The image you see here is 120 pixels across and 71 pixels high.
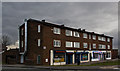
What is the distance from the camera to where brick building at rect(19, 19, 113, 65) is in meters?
33.2

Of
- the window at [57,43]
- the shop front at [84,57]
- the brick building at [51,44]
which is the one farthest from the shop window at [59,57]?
the shop front at [84,57]

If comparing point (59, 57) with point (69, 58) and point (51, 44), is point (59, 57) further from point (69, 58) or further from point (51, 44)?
point (69, 58)

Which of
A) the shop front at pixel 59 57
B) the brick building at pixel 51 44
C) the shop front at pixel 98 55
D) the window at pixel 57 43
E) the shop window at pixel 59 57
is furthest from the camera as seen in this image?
the shop front at pixel 98 55

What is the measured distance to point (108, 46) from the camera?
61.2 meters

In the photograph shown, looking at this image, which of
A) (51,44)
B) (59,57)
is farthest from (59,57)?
(51,44)

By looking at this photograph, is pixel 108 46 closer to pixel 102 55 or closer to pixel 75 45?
pixel 102 55

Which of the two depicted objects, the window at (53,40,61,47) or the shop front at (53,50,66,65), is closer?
the shop front at (53,50,66,65)

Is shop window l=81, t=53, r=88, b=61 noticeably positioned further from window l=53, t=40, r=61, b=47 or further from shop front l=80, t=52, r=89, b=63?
window l=53, t=40, r=61, b=47

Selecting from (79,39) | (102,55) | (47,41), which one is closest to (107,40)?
(102,55)

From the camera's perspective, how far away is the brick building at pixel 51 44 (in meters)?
33.2

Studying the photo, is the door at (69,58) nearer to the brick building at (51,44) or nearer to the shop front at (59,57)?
the brick building at (51,44)

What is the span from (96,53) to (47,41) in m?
23.8

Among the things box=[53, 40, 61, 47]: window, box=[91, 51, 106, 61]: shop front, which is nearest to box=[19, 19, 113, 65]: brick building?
box=[53, 40, 61, 47]: window

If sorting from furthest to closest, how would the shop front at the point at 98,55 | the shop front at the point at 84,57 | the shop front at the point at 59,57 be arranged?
the shop front at the point at 98,55, the shop front at the point at 84,57, the shop front at the point at 59,57
